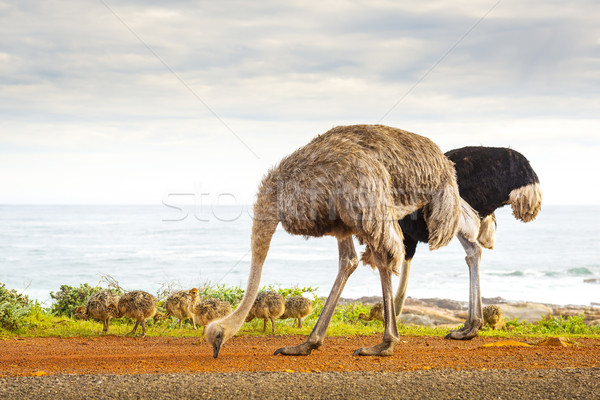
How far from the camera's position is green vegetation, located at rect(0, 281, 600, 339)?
10.8 m

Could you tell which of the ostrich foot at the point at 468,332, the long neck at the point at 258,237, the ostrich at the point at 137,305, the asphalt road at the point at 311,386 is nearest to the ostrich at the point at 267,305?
the ostrich at the point at 137,305

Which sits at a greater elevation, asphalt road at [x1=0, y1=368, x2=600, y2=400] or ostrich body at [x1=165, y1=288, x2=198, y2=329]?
ostrich body at [x1=165, y1=288, x2=198, y2=329]

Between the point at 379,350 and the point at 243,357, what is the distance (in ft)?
5.47

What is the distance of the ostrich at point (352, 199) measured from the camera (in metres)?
7.59

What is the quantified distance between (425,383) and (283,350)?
2367 mm

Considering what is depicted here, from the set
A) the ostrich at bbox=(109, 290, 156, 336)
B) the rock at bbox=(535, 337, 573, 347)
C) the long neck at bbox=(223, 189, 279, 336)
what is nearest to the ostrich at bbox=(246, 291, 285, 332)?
the ostrich at bbox=(109, 290, 156, 336)

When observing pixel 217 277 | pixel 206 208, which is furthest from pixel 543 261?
pixel 206 208

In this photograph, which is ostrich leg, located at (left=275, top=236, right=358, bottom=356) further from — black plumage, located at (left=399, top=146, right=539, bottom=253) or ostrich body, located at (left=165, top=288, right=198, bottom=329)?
ostrich body, located at (left=165, top=288, right=198, bottom=329)

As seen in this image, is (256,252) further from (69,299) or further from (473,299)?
(69,299)

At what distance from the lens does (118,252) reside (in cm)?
5012

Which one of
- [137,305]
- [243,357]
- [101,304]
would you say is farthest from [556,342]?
[101,304]

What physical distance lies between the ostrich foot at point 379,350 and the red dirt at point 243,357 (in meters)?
0.10

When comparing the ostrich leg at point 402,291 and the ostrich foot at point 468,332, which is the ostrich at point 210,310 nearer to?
the ostrich leg at point 402,291

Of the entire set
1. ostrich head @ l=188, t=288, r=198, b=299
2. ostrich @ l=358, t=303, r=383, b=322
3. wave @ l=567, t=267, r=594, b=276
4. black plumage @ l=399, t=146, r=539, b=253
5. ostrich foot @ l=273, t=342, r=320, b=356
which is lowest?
ostrich foot @ l=273, t=342, r=320, b=356
